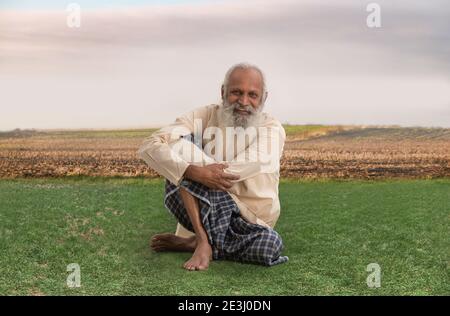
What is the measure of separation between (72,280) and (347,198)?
4974 mm

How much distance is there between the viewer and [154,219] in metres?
6.98

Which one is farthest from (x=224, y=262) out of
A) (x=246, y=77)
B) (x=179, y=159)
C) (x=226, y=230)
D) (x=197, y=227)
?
(x=246, y=77)

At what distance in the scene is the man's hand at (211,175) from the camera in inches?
186

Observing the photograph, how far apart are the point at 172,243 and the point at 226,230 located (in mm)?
554

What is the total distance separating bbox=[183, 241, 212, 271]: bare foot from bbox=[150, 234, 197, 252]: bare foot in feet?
1.08

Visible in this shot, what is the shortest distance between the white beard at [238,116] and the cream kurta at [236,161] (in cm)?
8

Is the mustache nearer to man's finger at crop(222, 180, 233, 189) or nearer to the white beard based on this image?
the white beard

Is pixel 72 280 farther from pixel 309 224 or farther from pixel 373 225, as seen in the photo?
pixel 373 225

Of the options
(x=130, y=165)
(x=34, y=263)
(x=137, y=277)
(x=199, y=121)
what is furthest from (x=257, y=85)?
(x=130, y=165)

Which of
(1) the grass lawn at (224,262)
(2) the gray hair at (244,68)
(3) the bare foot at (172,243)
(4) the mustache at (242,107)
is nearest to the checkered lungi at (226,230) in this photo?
(1) the grass lawn at (224,262)

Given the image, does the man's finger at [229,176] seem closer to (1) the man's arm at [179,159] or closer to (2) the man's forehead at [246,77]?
(1) the man's arm at [179,159]

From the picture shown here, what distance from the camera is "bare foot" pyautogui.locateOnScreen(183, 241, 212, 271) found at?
4.71 metres

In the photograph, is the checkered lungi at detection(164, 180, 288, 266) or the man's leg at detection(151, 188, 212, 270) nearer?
the man's leg at detection(151, 188, 212, 270)

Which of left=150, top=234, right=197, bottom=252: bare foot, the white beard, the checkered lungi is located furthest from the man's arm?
left=150, top=234, right=197, bottom=252: bare foot
